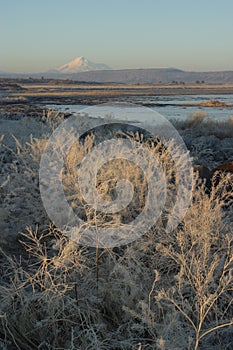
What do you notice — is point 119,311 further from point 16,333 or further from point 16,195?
point 16,195

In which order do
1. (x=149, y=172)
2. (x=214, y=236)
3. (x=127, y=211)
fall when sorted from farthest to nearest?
(x=149, y=172) < (x=127, y=211) < (x=214, y=236)

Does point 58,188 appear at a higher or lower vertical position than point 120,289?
higher

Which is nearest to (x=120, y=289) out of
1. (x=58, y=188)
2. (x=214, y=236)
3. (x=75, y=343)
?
(x=75, y=343)

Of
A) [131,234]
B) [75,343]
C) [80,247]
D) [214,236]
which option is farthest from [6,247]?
[214,236]

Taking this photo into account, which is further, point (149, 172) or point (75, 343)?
point (149, 172)

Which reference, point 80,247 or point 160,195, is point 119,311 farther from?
point 160,195

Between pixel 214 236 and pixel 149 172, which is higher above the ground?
pixel 149 172

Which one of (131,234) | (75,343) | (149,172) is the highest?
(149,172)

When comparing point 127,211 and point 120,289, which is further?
point 127,211

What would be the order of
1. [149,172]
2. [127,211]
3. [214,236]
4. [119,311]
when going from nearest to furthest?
[119,311] → [214,236] → [127,211] → [149,172]

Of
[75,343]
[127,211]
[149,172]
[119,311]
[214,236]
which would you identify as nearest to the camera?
[75,343]
